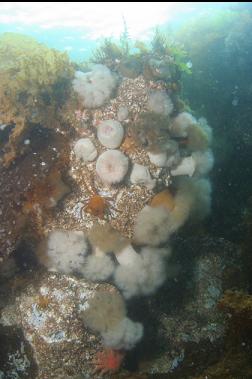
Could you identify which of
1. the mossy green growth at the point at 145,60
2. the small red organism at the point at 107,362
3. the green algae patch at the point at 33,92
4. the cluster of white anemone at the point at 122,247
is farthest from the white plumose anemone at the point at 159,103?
the small red organism at the point at 107,362

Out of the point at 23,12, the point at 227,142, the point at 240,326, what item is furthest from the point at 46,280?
the point at 23,12

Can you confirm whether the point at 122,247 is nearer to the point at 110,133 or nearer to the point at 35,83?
the point at 110,133

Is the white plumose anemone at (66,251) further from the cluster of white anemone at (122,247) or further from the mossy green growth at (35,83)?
the mossy green growth at (35,83)

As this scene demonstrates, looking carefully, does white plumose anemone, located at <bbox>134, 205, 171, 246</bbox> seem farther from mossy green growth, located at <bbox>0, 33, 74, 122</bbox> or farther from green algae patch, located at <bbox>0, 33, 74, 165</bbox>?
mossy green growth, located at <bbox>0, 33, 74, 122</bbox>

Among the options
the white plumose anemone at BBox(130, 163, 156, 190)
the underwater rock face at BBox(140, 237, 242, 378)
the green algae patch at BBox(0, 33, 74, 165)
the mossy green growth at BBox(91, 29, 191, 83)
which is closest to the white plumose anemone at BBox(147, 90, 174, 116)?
the mossy green growth at BBox(91, 29, 191, 83)

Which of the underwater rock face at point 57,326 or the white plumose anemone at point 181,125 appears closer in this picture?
the underwater rock face at point 57,326

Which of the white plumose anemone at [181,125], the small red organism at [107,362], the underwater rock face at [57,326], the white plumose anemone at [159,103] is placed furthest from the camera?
the white plumose anemone at [181,125]

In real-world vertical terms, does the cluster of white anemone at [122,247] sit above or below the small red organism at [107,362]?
above

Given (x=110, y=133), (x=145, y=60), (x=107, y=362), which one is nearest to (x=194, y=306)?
(x=107, y=362)
